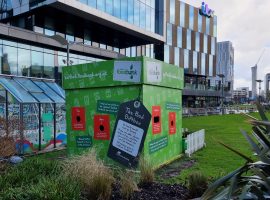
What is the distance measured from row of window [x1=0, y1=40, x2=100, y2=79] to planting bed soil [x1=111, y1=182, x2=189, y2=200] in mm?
22558

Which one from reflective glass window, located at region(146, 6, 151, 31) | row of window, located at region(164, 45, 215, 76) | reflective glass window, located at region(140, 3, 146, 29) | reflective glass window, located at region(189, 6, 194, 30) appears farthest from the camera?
reflective glass window, located at region(189, 6, 194, 30)

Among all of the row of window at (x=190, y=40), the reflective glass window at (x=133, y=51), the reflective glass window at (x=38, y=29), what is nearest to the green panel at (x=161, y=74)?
the reflective glass window at (x=38, y=29)

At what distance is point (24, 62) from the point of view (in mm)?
26812

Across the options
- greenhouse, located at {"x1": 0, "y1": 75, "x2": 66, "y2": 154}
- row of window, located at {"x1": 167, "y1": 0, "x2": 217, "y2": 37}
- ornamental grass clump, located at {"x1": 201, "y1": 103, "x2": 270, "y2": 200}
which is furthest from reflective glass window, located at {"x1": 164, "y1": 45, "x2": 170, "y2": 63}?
ornamental grass clump, located at {"x1": 201, "y1": 103, "x2": 270, "y2": 200}

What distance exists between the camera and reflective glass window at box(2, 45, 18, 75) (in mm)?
25094

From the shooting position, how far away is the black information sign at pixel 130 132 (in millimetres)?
7695

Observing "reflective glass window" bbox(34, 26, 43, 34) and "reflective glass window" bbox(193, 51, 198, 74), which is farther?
"reflective glass window" bbox(193, 51, 198, 74)

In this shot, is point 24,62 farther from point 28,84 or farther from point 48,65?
point 28,84

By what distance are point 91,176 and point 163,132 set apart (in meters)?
4.29

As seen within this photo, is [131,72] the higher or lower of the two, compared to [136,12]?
lower

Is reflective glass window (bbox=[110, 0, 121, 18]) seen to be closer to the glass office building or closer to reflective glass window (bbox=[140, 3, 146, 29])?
the glass office building

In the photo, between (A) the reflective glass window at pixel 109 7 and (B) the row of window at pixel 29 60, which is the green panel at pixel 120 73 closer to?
(B) the row of window at pixel 29 60

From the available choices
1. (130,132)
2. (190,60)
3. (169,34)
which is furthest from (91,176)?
(190,60)

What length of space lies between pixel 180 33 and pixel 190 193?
49513mm
